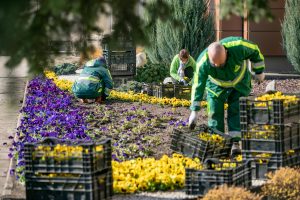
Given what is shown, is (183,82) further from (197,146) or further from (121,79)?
(197,146)

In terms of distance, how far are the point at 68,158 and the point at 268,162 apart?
2.16 meters

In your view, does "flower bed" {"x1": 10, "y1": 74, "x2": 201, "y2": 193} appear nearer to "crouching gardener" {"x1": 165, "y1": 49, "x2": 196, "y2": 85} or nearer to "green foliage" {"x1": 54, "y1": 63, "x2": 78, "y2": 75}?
"crouching gardener" {"x1": 165, "y1": 49, "x2": 196, "y2": 85}

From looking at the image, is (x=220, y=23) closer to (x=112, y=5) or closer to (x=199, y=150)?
(x=199, y=150)

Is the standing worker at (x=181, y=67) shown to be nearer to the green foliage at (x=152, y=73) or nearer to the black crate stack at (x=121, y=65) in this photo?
the green foliage at (x=152, y=73)

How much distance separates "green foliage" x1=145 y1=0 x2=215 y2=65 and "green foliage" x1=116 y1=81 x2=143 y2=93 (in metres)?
2.55

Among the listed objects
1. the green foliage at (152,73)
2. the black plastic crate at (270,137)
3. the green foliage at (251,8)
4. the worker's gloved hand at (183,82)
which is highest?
the green foliage at (251,8)

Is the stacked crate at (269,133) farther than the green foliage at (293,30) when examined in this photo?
No

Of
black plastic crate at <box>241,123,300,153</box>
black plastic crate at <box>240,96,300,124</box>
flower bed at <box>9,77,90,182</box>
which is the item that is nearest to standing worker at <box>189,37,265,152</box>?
black plastic crate at <box>240,96,300,124</box>

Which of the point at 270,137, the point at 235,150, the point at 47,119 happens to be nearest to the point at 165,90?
the point at 47,119

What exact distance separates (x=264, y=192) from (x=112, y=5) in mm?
3486

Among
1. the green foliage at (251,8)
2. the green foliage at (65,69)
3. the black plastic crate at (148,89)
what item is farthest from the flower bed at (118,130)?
the green foliage at (65,69)

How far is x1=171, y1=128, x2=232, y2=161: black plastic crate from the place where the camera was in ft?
32.3

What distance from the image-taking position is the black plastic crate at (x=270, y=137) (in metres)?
9.07

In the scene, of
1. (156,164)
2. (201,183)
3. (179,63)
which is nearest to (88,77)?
(179,63)
